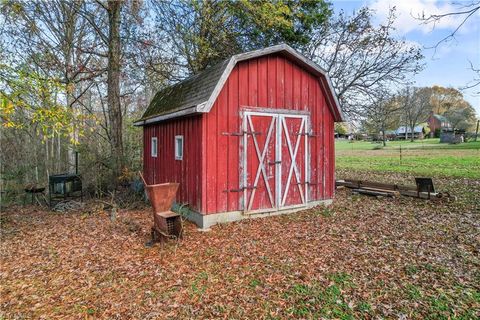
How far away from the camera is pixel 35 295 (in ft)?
13.4

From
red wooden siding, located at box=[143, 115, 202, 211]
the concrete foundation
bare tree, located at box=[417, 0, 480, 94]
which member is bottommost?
the concrete foundation

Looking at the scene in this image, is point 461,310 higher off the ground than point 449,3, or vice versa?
point 449,3

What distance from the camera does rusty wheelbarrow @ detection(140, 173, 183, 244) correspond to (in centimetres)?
581

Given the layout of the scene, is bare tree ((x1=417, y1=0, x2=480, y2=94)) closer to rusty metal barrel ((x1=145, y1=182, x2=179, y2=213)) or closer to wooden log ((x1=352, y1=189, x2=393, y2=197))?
wooden log ((x1=352, y1=189, x2=393, y2=197))

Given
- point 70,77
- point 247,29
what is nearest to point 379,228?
point 247,29

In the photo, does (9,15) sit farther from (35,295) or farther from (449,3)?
(449,3)

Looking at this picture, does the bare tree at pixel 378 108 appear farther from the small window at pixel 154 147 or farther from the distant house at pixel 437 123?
the distant house at pixel 437 123

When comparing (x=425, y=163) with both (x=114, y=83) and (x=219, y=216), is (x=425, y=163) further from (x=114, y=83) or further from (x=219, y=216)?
(x=114, y=83)

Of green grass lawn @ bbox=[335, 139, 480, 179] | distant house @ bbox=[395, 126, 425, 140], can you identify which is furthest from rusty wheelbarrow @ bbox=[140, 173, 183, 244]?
distant house @ bbox=[395, 126, 425, 140]

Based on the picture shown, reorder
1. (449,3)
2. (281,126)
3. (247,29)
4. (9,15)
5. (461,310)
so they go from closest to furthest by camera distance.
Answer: (461,310) < (449,3) < (281,126) < (9,15) < (247,29)

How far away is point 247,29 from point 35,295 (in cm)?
1180

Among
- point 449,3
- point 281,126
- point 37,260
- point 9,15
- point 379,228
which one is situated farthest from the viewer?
point 9,15

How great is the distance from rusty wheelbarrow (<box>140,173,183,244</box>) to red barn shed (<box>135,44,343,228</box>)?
972 millimetres

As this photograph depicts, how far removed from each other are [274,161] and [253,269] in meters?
3.67
